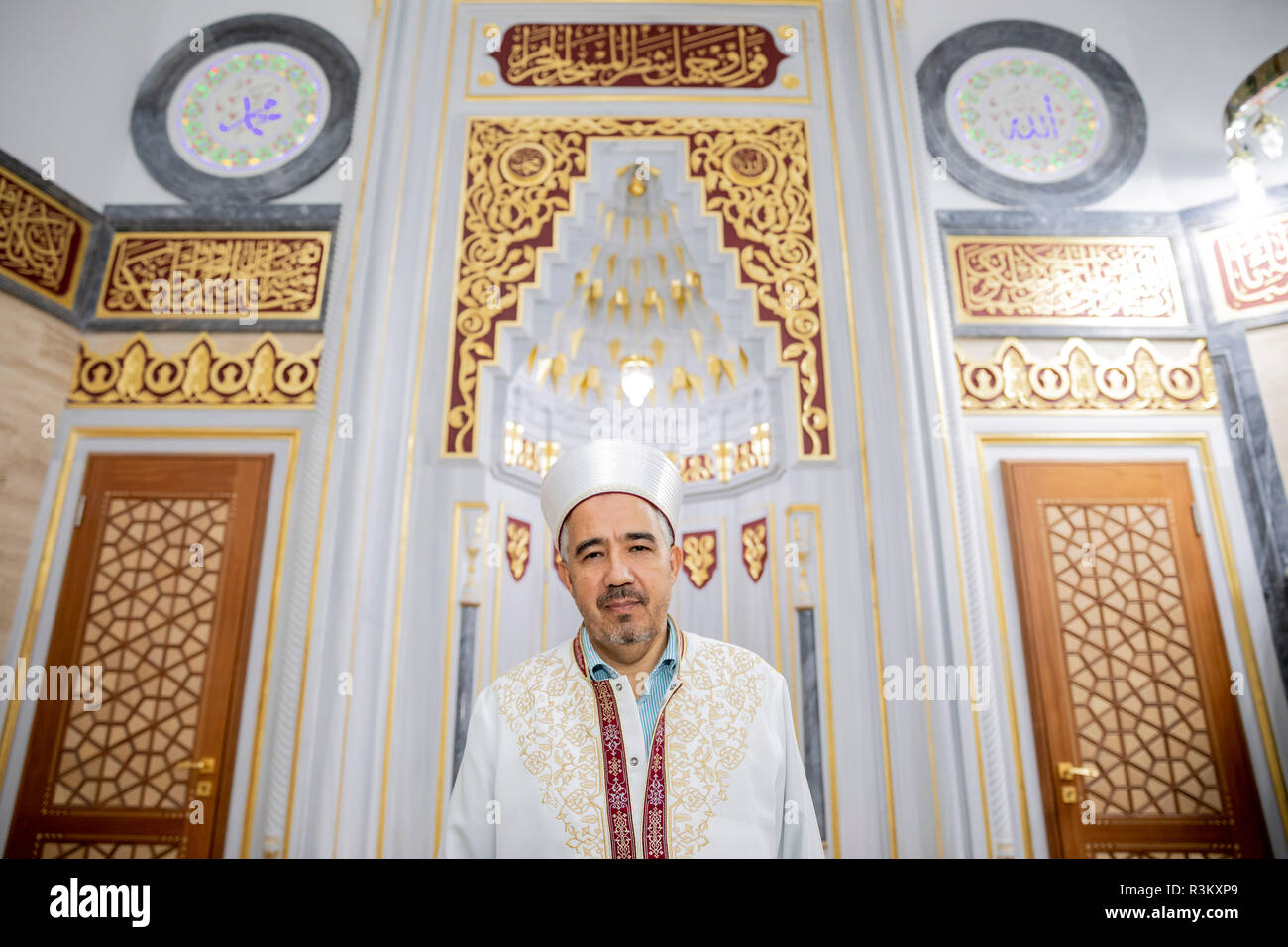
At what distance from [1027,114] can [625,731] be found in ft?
9.58

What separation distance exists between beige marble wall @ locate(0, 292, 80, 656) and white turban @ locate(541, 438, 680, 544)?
2014 millimetres

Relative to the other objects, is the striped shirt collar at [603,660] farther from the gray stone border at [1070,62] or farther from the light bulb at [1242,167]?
the light bulb at [1242,167]

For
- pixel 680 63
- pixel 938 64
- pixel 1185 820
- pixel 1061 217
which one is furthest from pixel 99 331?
pixel 1185 820

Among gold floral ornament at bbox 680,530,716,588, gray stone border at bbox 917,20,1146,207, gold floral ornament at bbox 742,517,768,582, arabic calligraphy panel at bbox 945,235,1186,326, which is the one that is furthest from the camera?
gold floral ornament at bbox 680,530,716,588

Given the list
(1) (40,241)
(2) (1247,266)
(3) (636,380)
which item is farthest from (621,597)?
(2) (1247,266)

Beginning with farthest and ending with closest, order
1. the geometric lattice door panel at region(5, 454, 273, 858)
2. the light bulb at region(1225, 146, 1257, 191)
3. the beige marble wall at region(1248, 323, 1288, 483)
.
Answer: the light bulb at region(1225, 146, 1257, 191)
the beige marble wall at region(1248, 323, 1288, 483)
the geometric lattice door panel at region(5, 454, 273, 858)

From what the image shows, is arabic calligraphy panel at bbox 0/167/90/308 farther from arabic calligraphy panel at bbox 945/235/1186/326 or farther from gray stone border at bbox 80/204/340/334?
arabic calligraphy panel at bbox 945/235/1186/326

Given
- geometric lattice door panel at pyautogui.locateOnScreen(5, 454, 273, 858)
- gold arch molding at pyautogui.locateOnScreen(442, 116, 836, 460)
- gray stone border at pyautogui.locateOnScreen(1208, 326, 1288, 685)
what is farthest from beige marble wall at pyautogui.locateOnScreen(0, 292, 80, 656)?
gray stone border at pyautogui.locateOnScreen(1208, 326, 1288, 685)

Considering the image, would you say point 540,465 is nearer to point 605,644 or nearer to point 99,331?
point 99,331

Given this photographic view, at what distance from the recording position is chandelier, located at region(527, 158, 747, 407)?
148 inches

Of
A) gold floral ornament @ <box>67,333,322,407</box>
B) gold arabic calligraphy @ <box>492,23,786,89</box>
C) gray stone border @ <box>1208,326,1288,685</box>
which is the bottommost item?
gray stone border @ <box>1208,326,1288,685</box>

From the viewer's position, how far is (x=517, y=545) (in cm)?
351

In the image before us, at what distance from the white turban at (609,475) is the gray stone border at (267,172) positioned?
2.08 m

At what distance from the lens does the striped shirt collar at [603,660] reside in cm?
125
